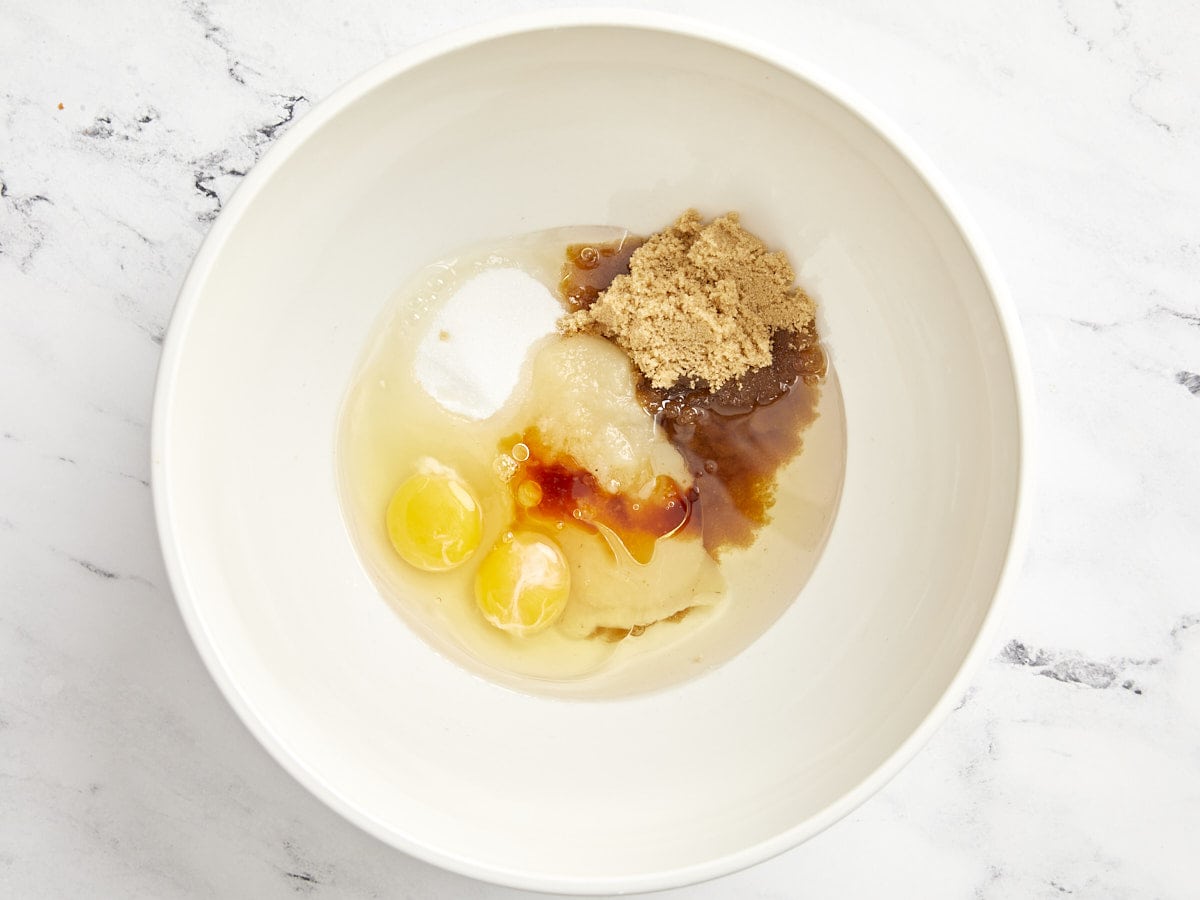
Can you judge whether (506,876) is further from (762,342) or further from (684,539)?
(762,342)

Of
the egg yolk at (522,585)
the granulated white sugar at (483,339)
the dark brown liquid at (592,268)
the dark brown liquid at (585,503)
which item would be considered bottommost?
the egg yolk at (522,585)

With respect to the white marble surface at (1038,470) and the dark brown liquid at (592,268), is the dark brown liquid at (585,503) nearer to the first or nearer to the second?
the dark brown liquid at (592,268)

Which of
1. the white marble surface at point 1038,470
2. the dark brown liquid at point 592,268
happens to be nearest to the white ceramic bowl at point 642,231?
the dark brown liquid at point 592,268

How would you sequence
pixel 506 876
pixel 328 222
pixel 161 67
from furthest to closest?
pixel 161 67, pixel 328 222, pixel 506 876

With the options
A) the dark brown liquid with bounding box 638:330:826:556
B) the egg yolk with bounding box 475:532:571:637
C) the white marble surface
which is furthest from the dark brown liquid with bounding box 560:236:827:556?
the white marble surface

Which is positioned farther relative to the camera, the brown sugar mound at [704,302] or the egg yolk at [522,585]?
the egg yolk at [522,585]

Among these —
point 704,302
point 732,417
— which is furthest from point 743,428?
point 704,302

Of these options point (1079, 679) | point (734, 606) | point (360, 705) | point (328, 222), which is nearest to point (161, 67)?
point (328, 222)

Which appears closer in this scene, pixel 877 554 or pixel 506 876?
pixel 506 876

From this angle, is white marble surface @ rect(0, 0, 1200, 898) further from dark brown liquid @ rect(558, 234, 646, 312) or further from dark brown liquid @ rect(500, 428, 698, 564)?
dark brown liquid @ rect(500, 428, 698, 564)
